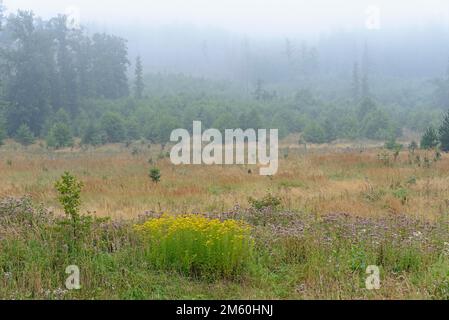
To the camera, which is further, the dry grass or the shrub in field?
the dry grass

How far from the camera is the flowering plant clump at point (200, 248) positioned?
5.89 meters

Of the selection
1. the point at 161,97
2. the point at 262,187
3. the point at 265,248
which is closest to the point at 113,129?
the point at 161,97

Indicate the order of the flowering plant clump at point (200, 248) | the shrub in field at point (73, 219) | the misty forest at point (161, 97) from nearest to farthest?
the flowering plant clump at point (200, 248), the shrub in field at point (73, 219), the misty forest at point (161, 97)

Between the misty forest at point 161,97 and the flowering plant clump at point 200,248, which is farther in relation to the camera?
the misty forest at point 161,97

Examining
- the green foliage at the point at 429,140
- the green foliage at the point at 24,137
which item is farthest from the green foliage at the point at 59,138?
the green foliage at the point at 429,140

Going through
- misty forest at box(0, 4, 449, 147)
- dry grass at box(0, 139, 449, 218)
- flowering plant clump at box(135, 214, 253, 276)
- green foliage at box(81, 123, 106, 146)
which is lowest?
dry grass at box(0, 139, 449, 218)

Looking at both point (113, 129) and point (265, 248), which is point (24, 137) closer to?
point (113, 129)

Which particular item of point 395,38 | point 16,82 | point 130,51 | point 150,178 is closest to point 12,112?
point 16,82

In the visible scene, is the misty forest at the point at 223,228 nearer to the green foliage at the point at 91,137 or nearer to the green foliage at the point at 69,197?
the green foliage at the point at 69,197

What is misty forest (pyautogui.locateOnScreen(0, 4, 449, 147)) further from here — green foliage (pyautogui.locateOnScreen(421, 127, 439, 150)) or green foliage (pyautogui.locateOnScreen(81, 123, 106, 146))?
green foliage (pyautogui.locateOnScreen(421, 127, 439, 150))

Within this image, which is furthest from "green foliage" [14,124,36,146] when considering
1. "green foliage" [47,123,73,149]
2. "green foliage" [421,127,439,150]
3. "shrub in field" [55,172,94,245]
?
"shrub in field" [55,172,94,245]

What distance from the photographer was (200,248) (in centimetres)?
605

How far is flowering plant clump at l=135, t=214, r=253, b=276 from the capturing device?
589 centimetres

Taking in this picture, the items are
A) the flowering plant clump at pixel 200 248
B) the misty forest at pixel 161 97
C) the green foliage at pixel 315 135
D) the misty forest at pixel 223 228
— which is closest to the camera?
the misty forest at pixel 223 228
